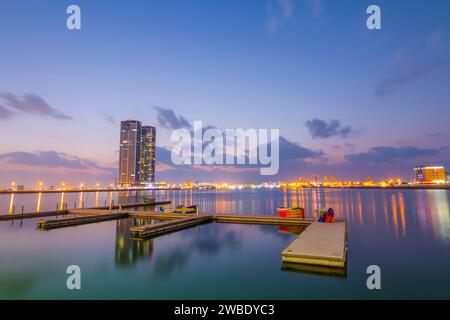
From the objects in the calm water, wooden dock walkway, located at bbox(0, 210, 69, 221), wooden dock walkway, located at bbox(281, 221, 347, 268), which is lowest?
the calm water

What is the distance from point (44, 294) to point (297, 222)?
25.8 metres

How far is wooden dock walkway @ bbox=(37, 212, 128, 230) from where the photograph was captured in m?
30.9

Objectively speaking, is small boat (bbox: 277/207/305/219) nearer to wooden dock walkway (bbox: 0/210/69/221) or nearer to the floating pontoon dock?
the floating pontoon dock

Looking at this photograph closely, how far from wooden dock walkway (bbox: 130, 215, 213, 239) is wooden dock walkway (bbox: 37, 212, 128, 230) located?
38.2 ft

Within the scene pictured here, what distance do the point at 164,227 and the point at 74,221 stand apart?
43.8 ft

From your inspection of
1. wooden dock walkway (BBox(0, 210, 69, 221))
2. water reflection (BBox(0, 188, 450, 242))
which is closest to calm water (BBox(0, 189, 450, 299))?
water reflection (BBox(0, 188, 450, 242))

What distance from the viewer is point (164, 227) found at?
2914 centimetres

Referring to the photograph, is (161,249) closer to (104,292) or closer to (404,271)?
(104,292)

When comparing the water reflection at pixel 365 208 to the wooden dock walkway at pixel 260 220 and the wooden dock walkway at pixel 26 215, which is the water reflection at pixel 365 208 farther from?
the wooden dock walkway at pixel 26 215

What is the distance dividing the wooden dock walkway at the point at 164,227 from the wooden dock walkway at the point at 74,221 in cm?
1166

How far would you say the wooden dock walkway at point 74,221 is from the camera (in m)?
30.9

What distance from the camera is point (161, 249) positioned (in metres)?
22.6

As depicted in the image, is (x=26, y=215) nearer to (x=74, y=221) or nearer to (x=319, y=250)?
(x=74, y=221)

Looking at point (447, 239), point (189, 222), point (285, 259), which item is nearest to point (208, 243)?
point (189, 222)
